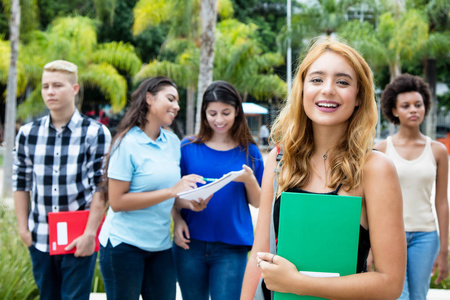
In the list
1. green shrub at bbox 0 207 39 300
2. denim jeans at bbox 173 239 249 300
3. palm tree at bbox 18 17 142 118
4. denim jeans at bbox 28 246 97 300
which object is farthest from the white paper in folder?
palm tree at bbox 18 17 142 118

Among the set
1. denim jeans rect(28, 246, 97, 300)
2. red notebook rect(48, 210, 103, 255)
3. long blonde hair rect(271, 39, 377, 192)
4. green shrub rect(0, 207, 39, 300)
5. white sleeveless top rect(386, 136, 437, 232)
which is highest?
long blonde hair rect(271, 39, 377, 192)

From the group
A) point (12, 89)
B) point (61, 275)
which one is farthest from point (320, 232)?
point (12, 89)

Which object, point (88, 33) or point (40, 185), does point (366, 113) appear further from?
point (88, 33)

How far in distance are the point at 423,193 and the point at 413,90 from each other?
819mm

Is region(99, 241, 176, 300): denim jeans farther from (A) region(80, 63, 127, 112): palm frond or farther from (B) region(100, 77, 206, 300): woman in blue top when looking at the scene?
(A) region(80, 63, 127, 112): palm frond

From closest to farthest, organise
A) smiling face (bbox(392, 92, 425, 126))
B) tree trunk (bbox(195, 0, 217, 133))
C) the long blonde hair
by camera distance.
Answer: the long blonde hair
smiling face (bbox(392, 92, 425, 126))
tree trunk (bbox(195, 0, 217, 133))

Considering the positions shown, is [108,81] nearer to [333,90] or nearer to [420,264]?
[420,264]

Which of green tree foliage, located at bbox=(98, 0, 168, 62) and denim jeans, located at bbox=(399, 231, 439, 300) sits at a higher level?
green tree foliage, located at bbox=(98, 0, 168, 62)

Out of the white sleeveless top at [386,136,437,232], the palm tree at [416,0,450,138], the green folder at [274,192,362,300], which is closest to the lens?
the green folder at [274,192,362,300]

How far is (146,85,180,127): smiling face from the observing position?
3.02 m

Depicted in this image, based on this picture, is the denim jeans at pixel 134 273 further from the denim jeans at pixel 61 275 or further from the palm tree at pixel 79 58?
the palm tree at pixel 79 58

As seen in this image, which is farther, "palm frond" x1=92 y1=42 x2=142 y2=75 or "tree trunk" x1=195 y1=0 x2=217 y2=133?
"palm frond" x1=92 y1=42 x2=142 y2=75

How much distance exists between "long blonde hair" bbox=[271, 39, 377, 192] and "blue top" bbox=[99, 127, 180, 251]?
1.20 m

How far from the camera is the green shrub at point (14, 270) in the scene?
378 centimetres
